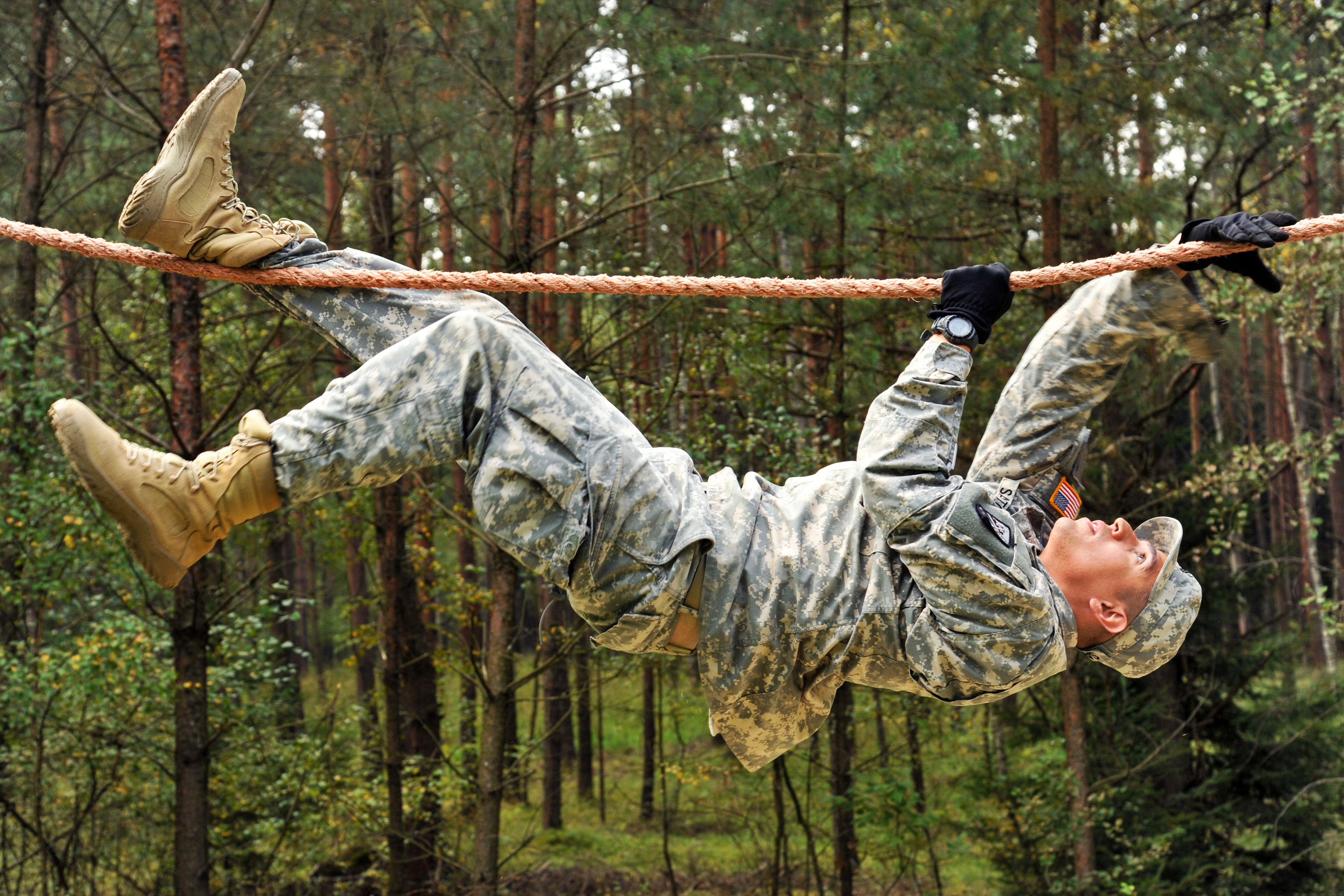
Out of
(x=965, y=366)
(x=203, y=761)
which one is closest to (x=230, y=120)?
(x=965, y=366)

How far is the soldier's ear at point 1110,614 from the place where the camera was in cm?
242

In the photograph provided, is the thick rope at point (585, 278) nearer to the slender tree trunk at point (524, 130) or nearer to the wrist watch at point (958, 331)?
the wrist watch at point (958, 331)

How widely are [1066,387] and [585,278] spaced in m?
1.27

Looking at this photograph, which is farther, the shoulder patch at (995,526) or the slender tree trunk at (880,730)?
the slender tree trunk at (880,730)

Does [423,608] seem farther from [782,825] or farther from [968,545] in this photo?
[968,545]

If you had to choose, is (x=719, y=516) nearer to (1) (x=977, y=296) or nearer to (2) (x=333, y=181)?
(1) (x=977, y=296)

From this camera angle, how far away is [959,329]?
2.28 meters

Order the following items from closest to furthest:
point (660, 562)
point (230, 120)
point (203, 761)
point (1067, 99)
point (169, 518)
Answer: point (169, 518) < point (660, 562) < point (230, 120) < point (203, 761) < point (1067, 99)

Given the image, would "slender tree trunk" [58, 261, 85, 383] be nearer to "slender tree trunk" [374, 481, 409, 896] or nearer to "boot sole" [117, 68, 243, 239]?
"slender tree trunk" [374, 481, 409, 896]

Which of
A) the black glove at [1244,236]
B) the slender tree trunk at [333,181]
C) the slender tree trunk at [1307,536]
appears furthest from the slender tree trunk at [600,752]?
the black glove at [1244,236]

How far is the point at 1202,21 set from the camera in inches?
340

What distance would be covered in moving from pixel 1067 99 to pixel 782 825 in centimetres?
573

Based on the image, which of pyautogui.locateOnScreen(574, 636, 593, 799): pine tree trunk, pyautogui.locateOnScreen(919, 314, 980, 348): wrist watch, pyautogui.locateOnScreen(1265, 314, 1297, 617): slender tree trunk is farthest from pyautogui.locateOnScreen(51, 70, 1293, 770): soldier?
pyautogui.locateOnScreen(1265, 314, 1297, 617): slender tree trunk

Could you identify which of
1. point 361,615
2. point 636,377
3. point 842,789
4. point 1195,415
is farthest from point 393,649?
point 1195,415
